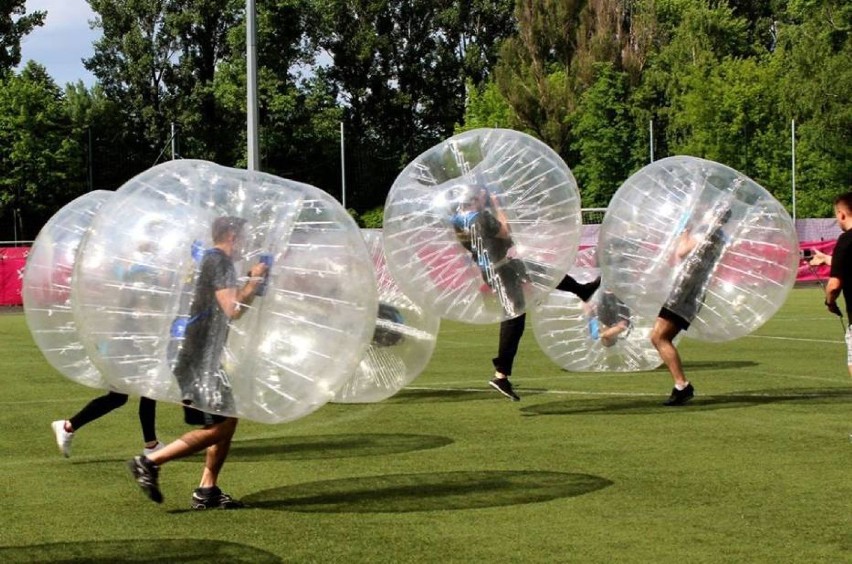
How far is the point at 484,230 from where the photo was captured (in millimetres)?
10453

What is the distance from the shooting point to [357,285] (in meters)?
7.10

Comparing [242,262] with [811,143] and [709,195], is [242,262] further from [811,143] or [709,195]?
[811,143]

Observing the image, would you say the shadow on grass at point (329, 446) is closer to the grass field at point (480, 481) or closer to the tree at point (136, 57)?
the grass field at point (480, 481)

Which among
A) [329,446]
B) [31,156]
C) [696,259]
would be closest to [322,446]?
[329,446]

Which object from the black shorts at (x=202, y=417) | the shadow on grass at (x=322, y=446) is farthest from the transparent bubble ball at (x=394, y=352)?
the black shorts at (x=202, y=417)

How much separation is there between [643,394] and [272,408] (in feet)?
22.3

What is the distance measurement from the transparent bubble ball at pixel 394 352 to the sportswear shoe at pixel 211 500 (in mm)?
3431

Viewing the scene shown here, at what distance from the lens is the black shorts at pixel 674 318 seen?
11625 millimetres

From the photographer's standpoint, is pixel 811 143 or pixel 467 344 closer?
pixel 467 344

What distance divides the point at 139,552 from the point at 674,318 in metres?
6.23

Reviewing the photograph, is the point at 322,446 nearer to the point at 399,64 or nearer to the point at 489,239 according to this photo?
the point at 489,239

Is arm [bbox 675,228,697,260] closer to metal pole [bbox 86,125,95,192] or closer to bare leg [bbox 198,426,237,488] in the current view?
bare leg [bbox 198,426,237,488]

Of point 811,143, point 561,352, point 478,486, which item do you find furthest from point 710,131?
point 478,486

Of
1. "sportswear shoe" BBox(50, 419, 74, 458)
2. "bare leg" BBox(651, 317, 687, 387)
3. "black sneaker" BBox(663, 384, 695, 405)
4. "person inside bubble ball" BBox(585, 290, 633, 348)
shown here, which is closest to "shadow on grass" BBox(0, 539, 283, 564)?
"sportswear shoe" BBox(50, 419, 74, 458)
